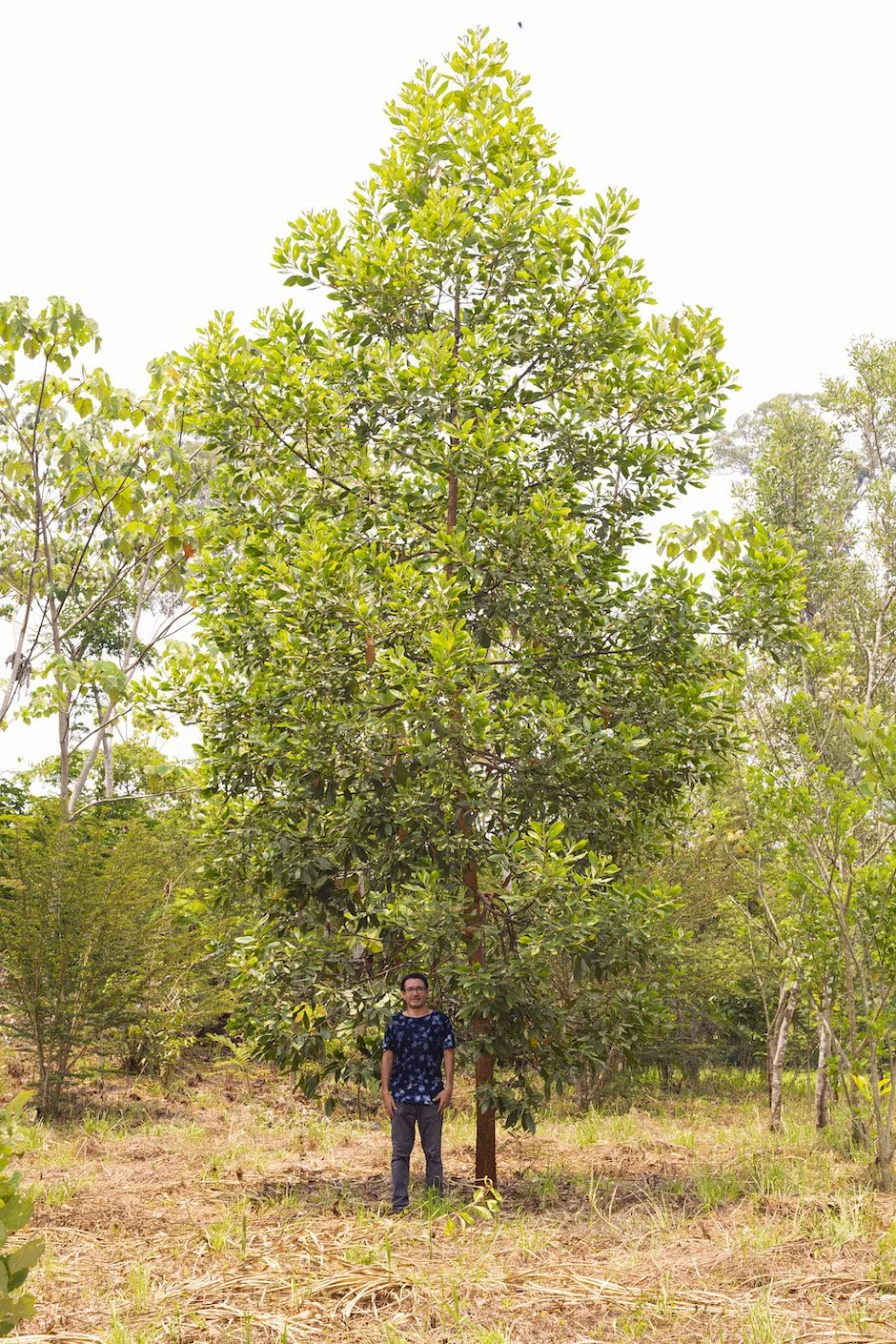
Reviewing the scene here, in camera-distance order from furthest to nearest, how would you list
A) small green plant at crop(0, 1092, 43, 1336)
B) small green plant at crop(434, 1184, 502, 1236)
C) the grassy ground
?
1. small green plant at crop(434, 1184, 502, 1236)
2. the grassy ground
3. small green plant at crop(0, 1092, 43, 1336)

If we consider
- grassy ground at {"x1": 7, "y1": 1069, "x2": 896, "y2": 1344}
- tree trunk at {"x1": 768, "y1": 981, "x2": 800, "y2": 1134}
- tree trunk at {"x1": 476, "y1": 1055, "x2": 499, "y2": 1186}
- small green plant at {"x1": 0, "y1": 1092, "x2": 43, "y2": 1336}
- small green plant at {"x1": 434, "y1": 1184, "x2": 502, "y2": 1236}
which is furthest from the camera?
tree trunk at {"x1": 768, "y1": 981, "x2": 800, "y2": 1134}

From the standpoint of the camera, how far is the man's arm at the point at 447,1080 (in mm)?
6793

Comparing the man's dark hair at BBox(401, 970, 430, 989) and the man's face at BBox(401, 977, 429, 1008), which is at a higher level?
the man's dark hair at BBox(401, 970, 430, 989)

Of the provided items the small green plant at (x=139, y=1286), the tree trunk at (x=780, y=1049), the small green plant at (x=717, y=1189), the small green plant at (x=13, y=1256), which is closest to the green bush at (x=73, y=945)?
the small green plant at (x=717, y=1189)

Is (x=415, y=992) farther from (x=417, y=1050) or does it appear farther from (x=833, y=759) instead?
(x=833, y=759)

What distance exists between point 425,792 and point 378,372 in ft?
9.06

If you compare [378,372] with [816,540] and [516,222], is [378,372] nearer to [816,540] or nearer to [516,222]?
[516,222]

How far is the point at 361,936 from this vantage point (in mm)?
6898

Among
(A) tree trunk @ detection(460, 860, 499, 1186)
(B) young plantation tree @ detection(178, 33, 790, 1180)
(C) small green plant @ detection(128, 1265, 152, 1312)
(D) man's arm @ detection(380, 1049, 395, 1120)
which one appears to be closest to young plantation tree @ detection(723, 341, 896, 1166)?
(B) young plantation tree @ detection(178, 33, 790, 1180)

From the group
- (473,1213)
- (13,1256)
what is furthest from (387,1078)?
(13,1256)

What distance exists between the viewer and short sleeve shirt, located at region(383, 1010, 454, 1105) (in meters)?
6.89

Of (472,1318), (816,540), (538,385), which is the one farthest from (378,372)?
(816,540)

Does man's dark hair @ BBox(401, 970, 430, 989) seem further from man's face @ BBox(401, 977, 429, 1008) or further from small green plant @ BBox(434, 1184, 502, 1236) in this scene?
small green plant @ BBox(434, 1184, 502, 1236)

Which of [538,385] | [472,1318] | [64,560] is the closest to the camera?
[472,1318]
